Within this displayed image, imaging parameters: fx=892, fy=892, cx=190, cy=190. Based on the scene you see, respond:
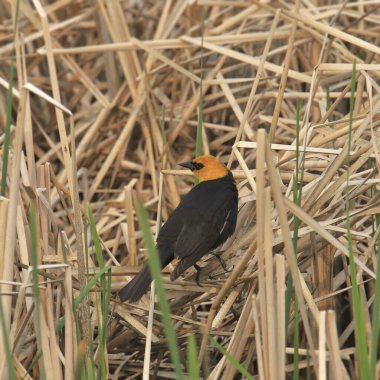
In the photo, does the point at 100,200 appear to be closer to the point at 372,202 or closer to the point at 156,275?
the point at 372,202

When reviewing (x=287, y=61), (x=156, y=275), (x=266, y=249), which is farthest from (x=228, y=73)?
(x=156, y=275)

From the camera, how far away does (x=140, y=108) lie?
3857 millimetres

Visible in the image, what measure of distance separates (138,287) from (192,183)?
1439mm

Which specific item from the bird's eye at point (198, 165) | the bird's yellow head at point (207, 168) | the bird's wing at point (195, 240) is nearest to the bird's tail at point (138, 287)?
the bird's wing at point (195, 240)

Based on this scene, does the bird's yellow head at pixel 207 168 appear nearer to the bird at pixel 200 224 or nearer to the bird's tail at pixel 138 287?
the bird at pixel 200 224

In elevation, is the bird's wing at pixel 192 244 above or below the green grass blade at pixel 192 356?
above

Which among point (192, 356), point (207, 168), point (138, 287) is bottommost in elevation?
point (192, 356)

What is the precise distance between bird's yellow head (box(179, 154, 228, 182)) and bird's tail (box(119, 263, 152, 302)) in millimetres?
607

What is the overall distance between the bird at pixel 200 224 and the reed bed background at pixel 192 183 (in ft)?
0.19

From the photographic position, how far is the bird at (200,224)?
259 cm

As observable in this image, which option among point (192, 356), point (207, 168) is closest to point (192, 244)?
point (207, 168)

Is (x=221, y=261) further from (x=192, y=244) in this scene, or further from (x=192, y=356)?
(x=192, y=356)

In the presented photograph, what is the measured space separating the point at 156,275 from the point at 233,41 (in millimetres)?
2265

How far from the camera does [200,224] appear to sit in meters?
2.74
